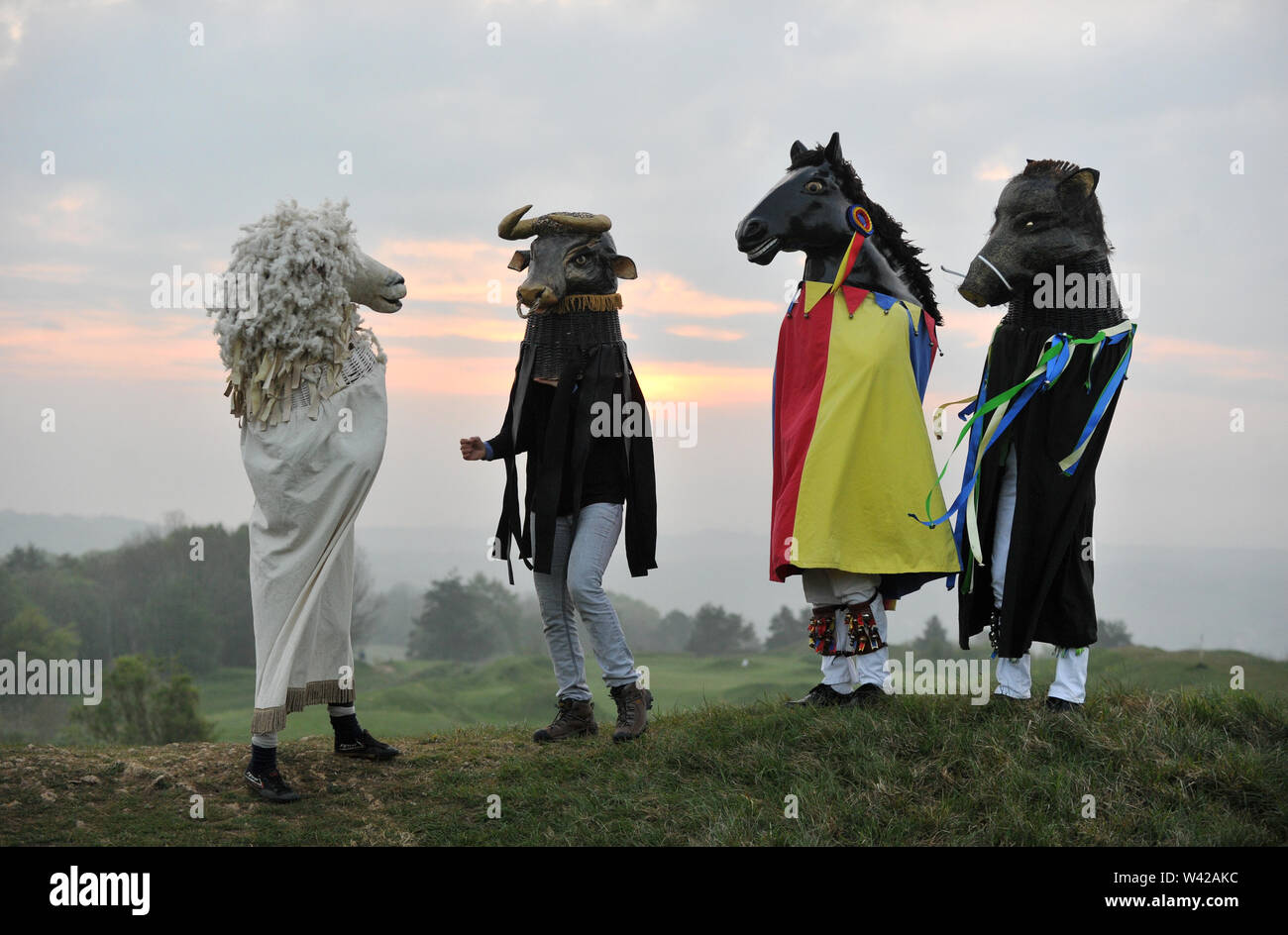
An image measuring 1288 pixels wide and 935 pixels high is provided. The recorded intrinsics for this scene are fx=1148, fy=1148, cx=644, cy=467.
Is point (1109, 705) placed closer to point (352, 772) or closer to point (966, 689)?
point (966, 689)

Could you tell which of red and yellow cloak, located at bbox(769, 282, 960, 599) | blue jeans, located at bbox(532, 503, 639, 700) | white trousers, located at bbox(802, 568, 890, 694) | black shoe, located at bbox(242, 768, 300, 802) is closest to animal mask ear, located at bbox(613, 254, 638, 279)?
red and yellow cloak, located at bbox(769, 282, 960, 599)

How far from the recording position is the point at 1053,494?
5629mm

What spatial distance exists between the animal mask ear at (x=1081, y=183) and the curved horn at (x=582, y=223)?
2360 millimetres

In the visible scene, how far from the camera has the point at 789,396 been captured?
6062 mm

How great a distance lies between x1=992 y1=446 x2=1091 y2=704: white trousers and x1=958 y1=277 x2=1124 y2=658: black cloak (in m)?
0.07

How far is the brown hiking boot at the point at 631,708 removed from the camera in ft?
19.8

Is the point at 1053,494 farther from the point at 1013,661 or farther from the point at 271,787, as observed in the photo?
the point at 271,787

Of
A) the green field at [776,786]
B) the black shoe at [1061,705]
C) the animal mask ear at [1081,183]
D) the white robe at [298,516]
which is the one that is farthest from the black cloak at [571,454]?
the animal mask ear at [1081,183]

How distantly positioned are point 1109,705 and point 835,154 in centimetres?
321

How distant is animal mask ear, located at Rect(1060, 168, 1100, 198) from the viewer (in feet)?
18.9

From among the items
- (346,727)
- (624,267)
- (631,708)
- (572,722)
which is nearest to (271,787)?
(346,727)

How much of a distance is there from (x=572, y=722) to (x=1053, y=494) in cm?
281

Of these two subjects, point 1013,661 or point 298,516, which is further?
point 1013,661

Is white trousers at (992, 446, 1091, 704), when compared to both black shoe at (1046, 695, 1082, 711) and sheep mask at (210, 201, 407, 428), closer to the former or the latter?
black shoe at (1046, 695, 1082, 711)
